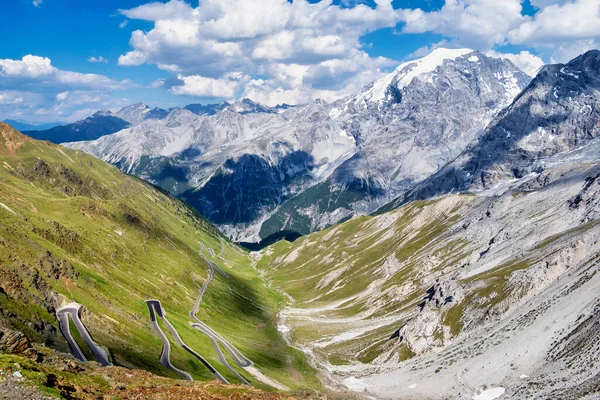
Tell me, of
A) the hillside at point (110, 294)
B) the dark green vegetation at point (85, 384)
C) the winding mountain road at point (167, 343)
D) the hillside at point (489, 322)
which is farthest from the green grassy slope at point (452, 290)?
the dark green vegetation at point (85, 384)

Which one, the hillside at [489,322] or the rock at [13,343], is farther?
the hillside at [489,322]

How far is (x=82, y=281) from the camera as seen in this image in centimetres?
11281

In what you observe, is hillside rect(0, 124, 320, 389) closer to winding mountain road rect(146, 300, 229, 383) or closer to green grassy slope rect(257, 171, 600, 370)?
winding mountain road rect(146, 300, 229, 383)

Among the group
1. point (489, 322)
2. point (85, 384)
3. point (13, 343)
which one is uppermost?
point (13, 343)

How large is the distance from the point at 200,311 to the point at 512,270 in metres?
104

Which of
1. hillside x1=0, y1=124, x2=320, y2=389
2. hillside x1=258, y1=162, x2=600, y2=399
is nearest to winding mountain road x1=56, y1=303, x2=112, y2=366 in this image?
hillside x1=0, y1=124, x2=320, y2=389

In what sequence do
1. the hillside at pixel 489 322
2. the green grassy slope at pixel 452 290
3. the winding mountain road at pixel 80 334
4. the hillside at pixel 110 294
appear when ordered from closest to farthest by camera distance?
the winding mountain road at pixel 80 334
the hillside at pixel 110 294
the hillside at pixel 489 322
the green grassy slope at pixel 452 290

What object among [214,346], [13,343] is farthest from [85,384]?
[214,346]

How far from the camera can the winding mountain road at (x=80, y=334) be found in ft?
244

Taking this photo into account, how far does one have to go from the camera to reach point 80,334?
281 ft

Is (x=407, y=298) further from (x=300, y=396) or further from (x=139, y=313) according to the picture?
(x=300, y=396)

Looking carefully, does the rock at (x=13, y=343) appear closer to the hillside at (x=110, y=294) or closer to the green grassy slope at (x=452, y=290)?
the hillside at (x=110, y=294)

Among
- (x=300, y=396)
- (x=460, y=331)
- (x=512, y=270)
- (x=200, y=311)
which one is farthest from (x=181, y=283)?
(x=300, y=396)

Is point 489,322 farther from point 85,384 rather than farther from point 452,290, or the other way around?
point 85,384
